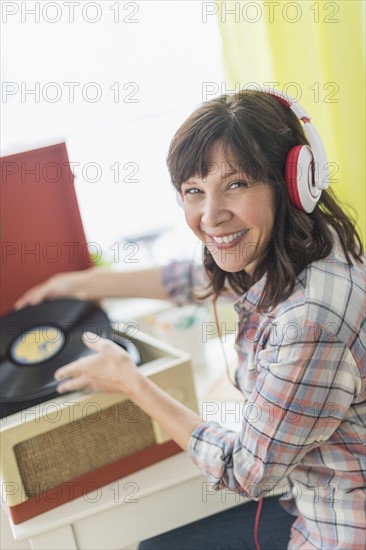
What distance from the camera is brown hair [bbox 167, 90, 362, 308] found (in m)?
0.90

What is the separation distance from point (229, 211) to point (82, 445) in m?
0.44

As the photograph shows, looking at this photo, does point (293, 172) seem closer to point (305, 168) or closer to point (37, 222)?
point (305, 168)

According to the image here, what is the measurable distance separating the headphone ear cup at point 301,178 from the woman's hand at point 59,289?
60 centimetres

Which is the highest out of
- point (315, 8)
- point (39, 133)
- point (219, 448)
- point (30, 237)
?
point (315, 8)

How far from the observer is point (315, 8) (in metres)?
1.27

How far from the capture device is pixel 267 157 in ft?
2.96

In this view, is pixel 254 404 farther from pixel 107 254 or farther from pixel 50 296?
pixel 107 254

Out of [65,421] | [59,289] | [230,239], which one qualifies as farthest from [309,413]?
[59,289]

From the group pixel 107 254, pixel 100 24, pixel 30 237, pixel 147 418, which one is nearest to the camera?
pixel 147 418

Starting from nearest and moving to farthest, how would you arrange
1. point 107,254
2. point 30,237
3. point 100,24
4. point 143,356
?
point 143,356
point 30,237
point 100,24
point 107,254

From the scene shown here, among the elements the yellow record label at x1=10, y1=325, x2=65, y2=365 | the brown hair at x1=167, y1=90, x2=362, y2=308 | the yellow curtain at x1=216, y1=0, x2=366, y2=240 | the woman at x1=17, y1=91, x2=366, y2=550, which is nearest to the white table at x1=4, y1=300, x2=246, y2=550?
the woman at x1=17, y1=91, x2=366, y2=550

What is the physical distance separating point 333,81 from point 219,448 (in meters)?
0.76

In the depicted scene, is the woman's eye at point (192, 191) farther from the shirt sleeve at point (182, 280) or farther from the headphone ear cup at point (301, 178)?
the shirt sleeve at point (182, 280)

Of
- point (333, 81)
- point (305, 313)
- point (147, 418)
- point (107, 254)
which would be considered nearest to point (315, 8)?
point (333, 81)
